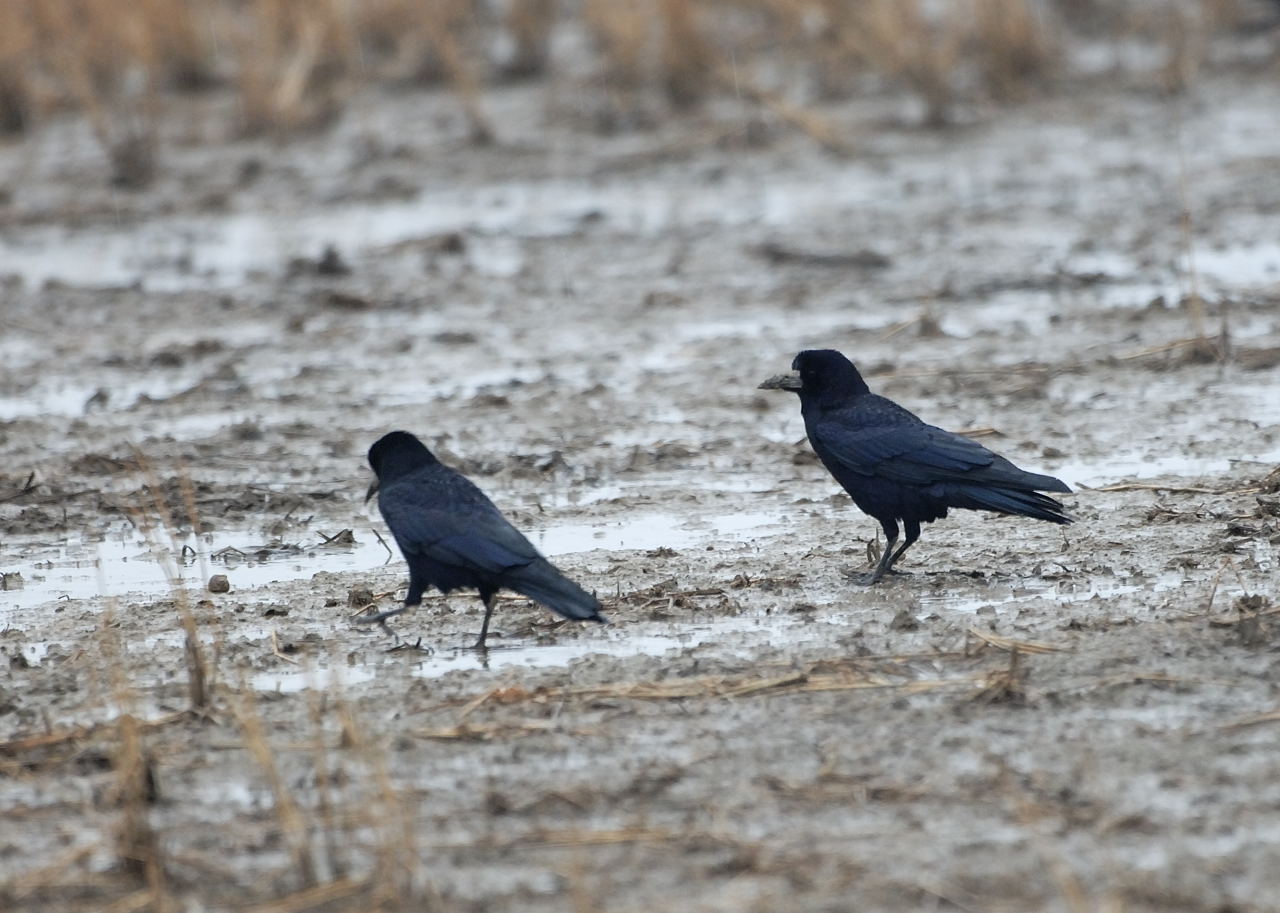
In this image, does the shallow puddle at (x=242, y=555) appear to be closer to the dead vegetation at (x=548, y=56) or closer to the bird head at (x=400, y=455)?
the bird head at (x=400, y=455)

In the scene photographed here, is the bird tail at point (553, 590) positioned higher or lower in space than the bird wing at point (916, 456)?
lower

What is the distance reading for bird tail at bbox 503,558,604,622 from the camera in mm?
5660

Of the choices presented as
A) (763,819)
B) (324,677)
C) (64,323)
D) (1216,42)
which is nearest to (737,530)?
(324,677)

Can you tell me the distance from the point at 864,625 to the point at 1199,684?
45.0 inches

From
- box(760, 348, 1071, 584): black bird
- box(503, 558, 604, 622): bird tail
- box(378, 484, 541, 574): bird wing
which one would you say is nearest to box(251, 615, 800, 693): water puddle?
box(503, 558, 604, 622): bird tail

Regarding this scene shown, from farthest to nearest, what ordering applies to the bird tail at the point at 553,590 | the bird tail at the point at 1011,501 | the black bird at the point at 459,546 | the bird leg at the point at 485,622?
the bird tail at the point at 1011,501
the bird leg at the point at 485,622
the black bird at the point at 459,546
the bird tail at the point at 553,590

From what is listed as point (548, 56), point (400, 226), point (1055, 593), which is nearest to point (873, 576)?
point (1055, 593)

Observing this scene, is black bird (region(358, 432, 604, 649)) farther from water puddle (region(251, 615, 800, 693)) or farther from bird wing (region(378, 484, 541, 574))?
water puddle (region(251, 615, 800, 693))

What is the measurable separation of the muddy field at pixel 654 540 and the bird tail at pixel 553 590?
0.58 ft

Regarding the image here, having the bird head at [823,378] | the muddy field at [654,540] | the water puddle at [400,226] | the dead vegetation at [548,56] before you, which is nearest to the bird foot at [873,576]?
the muddy field at [654,540]

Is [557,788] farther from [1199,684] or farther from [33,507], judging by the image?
[33,507]

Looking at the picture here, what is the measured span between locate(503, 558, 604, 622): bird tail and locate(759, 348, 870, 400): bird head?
64.3 inches

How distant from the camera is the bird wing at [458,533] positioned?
5.88m

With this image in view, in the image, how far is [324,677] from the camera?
5727 mm
